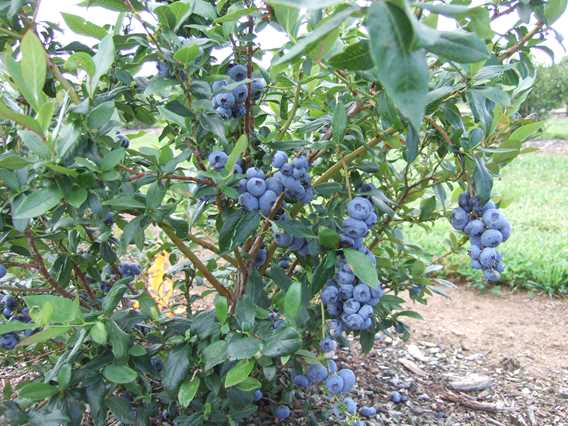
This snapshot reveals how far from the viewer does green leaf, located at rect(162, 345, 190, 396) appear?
112cm

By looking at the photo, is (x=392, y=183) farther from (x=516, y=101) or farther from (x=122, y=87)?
(x=122, y=87)

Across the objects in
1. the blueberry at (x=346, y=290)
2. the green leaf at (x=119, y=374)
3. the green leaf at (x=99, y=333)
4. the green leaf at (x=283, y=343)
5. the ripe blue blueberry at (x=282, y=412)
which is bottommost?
the ripe blue blueberry at (x=282, y=412)

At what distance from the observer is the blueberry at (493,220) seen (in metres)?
0.93

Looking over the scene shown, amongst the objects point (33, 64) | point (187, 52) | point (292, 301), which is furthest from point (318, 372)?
point (33, 64)

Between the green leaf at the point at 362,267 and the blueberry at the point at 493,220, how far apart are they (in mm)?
206

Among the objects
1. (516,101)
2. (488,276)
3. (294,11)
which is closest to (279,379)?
(488,276)

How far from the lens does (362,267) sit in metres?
0.91

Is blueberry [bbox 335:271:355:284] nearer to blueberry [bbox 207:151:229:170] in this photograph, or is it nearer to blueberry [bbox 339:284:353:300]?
blueberry [bbox 339:284:353:300]

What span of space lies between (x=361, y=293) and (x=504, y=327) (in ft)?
6.58

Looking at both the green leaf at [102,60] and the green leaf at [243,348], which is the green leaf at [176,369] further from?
the green leaf at [102,60]

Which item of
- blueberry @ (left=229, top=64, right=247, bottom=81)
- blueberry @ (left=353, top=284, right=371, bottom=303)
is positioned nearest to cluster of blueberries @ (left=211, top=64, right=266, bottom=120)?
blueberry @ (left=229, top=64, right=247, bottom=81)

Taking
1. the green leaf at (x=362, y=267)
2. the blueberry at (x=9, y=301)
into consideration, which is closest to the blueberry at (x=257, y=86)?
the green leaf at (x=362, y=267)

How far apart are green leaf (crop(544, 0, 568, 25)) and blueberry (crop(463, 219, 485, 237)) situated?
1.24 feet

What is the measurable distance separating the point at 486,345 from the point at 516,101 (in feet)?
5.30
